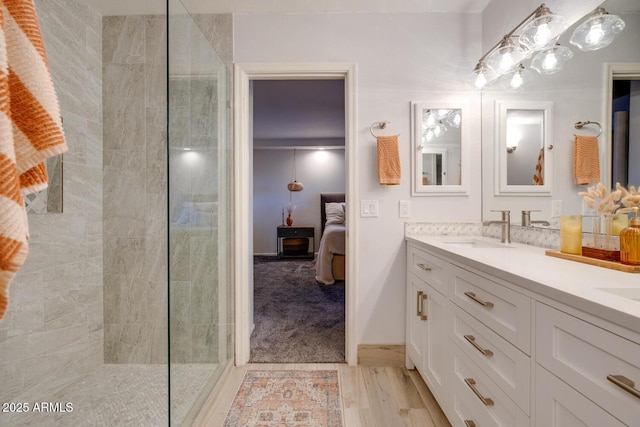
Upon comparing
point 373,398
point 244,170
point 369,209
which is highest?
point 244,170

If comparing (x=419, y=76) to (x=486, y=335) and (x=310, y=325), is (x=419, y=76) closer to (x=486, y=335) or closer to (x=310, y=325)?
(x=486, y=335)

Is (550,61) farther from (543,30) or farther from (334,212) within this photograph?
(334,212)

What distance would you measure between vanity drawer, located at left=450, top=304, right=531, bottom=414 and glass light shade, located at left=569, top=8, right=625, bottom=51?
1.31 meters

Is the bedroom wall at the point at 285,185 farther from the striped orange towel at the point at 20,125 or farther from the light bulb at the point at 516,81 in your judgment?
the striped orange towel at the point at 20,125

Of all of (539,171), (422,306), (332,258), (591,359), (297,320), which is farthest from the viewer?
(332,258)

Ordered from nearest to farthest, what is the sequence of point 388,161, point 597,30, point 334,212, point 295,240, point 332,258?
point 597,30 → point 388,161 → point 332,258 → point 334,212 → point 295,240

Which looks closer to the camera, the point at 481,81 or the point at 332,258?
the point at 481,81

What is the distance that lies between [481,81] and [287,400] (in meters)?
2.31

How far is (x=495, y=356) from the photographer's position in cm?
110

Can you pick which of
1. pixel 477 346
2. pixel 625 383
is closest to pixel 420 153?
pixel 477 346

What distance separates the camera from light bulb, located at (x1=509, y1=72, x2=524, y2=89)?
1835mm

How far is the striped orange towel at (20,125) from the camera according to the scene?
480 millimetres

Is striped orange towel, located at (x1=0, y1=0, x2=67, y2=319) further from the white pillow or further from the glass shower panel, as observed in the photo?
the white pillow

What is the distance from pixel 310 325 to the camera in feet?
9.10
